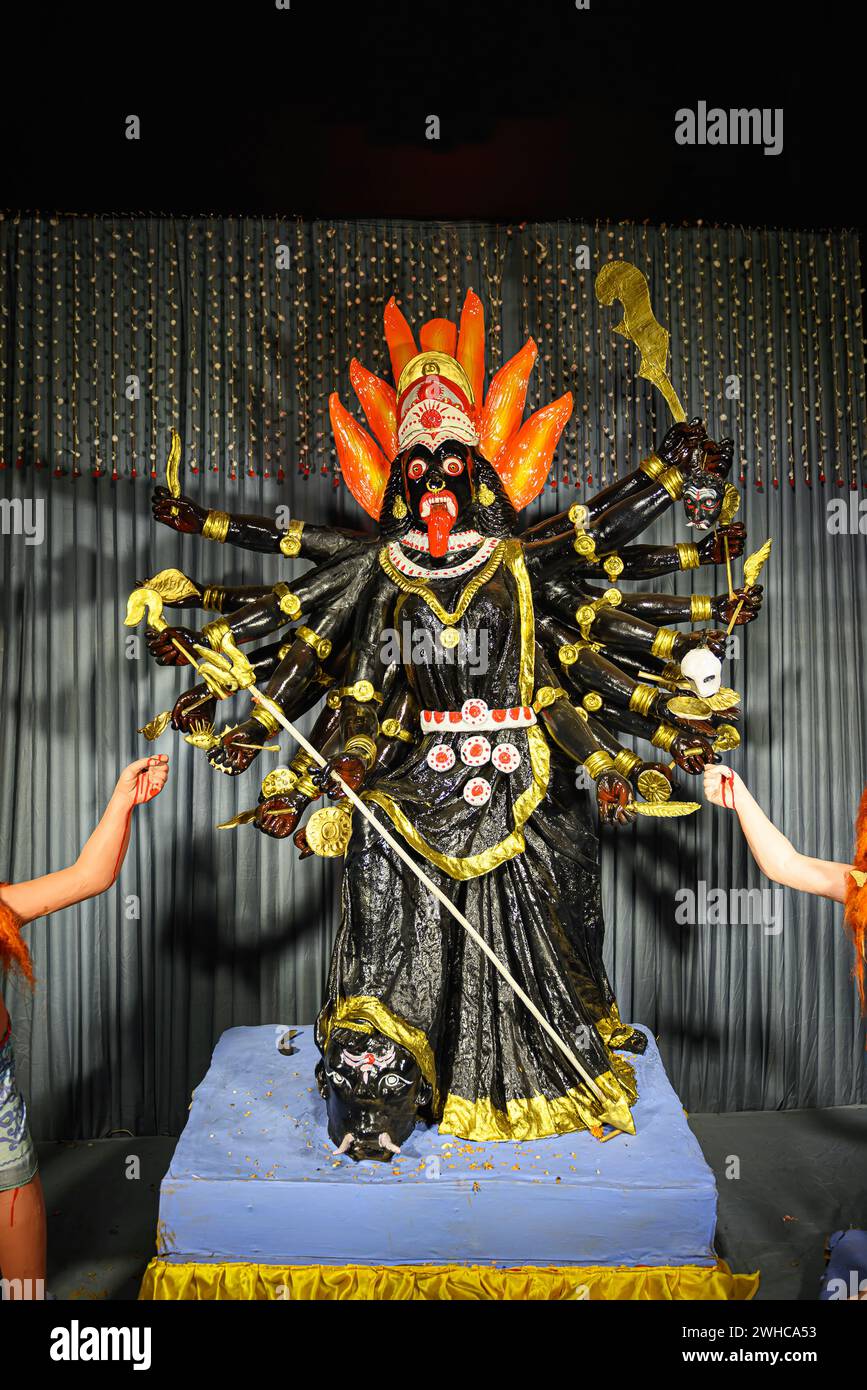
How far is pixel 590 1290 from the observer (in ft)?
10.9

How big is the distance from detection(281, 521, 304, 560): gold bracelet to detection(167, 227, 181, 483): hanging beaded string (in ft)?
4.19

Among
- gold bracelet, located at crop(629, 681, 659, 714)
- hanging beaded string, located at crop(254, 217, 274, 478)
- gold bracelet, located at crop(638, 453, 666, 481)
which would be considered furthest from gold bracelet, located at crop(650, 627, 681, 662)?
hanging beaded string, located at crop(254, 217, 274, 478)

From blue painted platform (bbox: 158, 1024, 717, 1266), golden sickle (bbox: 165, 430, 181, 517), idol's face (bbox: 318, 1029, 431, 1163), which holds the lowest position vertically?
blue painted platform (bbox: 158, 1024, 717, 1266)

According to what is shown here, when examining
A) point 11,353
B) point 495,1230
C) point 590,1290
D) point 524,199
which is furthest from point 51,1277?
point 524,199

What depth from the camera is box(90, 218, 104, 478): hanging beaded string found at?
4867mm

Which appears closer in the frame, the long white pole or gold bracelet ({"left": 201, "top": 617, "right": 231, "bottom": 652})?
the long white pole

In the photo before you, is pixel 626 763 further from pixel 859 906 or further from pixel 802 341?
pixel 802 341

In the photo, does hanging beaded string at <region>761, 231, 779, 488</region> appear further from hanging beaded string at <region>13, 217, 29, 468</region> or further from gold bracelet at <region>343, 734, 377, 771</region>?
hanging beaded string at <region>13, 217, 29, 468</region>

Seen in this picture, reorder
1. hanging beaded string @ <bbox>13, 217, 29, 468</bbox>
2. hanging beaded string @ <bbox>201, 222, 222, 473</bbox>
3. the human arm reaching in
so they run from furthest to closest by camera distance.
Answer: hanging beaded string @ <bbox>201, 222, 222, 473</bbox> → hanging beaded string @ <bbox>13, 217, 29, 468</bbox> → the human arm reaching in

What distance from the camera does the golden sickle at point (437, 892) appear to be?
3.63 meters

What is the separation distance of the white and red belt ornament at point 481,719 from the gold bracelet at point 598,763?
11.5 inches

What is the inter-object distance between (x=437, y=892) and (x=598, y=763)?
0.66 m

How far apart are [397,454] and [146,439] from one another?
1.49m

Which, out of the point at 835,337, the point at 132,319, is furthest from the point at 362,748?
the point at 835,337
